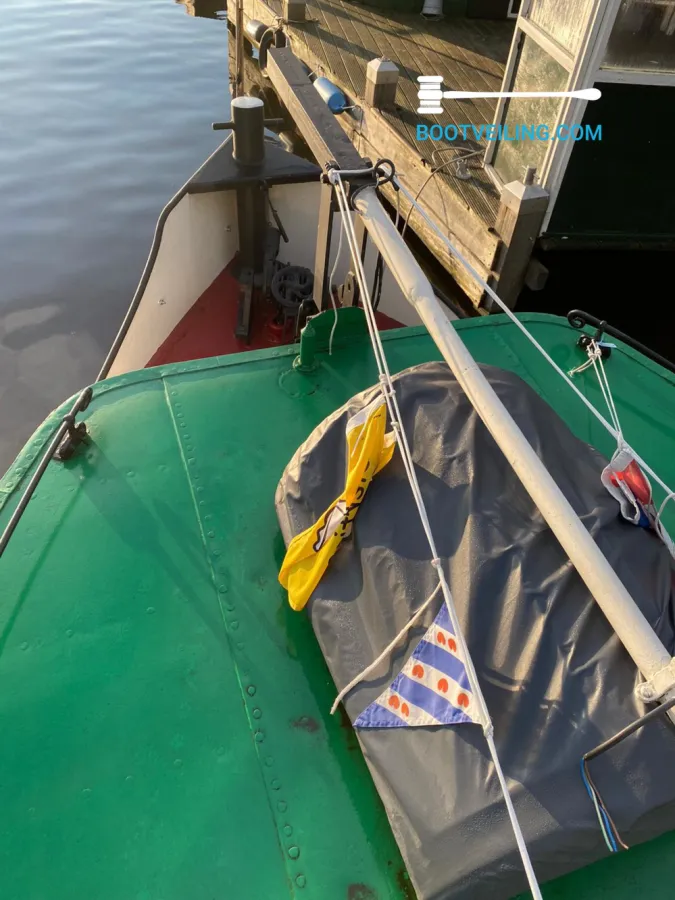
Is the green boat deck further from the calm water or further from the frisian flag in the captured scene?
the calm water

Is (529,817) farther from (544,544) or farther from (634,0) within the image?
(634,0)

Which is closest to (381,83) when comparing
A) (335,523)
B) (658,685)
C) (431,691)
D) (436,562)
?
(335,523)

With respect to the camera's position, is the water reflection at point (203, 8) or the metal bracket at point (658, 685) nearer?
the metal bracket at point (658, 685)

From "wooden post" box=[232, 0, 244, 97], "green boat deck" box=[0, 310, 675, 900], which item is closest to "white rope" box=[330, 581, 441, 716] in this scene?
"green boat deck" box=[0, 310, 675, 900]

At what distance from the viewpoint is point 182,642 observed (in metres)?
3.24

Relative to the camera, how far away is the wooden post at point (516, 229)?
6.45 metres

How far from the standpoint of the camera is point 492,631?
268 cm

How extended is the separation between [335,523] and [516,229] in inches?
188

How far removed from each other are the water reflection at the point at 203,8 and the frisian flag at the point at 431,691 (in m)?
21.4

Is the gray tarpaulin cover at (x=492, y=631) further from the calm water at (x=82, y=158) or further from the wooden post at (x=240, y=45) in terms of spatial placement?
the wooden post at (x=240, y=45)

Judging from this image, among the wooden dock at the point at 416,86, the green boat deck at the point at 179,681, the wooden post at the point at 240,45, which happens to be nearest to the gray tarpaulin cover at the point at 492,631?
the green boat deck at the point at 179,681

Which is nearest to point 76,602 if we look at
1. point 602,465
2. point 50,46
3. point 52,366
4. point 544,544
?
point 544,544

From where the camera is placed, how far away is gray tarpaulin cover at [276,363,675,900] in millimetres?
2219

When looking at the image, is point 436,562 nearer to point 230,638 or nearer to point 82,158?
point 230,638
